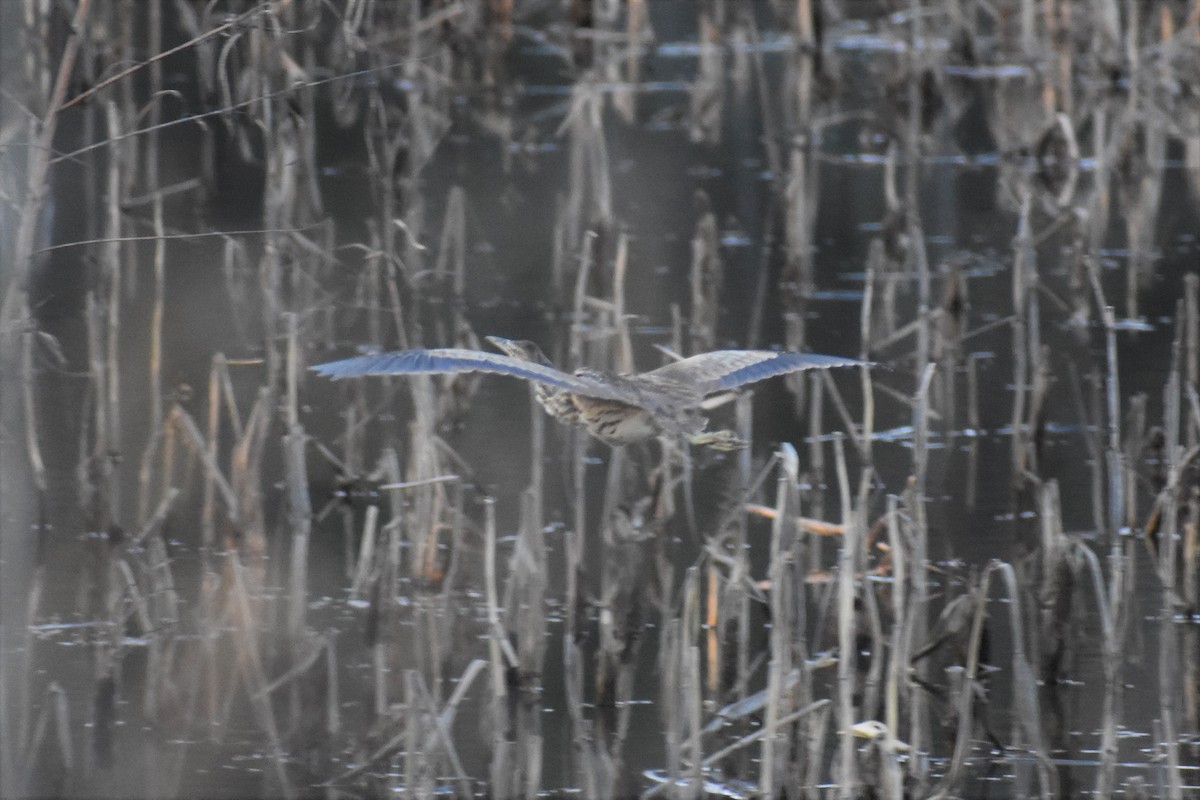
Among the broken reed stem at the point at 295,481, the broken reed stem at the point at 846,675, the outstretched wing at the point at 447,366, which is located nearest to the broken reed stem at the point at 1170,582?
the broken reed stem at the point at 846,675

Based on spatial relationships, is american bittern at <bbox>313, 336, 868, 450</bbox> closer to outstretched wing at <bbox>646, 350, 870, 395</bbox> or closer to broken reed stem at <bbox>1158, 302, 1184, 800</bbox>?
outstretched wing at <bbox>646, 350, 870, 395</bbox>

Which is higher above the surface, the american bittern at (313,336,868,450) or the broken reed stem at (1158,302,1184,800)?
the american bittern at (313,336,868,450)

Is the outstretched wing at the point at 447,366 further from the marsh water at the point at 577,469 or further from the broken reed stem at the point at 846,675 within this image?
the broken reed stem at the point at 846,675

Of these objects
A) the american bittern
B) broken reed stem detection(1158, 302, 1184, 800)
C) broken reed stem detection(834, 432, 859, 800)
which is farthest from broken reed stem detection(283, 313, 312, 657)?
broken reed stem detection(1158, 302, 1184, 800)

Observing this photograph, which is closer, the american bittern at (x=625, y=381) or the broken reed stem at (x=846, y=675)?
the broken reed stem at (x=846, y=675)

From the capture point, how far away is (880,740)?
165 inches

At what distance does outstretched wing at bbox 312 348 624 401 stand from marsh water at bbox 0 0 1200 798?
1.70ft

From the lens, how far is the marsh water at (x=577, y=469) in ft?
15.0

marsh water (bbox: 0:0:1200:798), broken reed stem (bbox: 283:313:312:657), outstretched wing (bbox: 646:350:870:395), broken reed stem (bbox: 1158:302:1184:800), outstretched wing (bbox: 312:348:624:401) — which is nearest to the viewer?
outstretched wing (bbox: 312:348:624:401)

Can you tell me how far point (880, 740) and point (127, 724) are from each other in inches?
70.4

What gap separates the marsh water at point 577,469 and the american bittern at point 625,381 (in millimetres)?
240

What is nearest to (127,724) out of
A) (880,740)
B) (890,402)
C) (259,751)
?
(259,751)

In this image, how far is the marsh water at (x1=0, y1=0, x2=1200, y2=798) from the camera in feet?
15.0

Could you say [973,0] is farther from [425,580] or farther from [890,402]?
[425,580]
